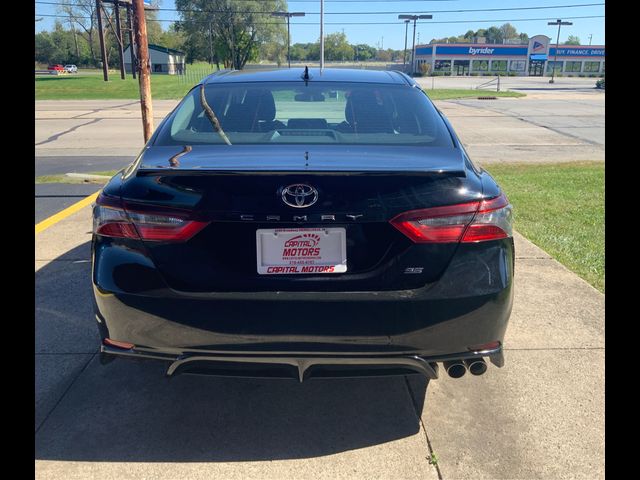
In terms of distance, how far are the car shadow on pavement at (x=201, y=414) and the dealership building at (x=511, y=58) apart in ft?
289

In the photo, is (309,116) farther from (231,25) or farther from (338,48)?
(338,48)

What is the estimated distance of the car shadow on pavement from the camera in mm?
2602

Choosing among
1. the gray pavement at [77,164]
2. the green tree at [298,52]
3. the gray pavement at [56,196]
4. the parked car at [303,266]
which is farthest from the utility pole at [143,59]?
the green tree at [298,52]

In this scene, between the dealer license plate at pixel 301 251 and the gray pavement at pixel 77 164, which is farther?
the gray pavement at pixel 77 164

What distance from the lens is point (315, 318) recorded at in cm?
227

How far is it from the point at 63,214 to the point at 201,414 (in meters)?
4.67

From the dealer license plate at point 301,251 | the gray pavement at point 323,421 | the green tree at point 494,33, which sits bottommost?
the gray pavement at point 323,421

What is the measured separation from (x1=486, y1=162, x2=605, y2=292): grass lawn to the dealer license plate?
3.07m

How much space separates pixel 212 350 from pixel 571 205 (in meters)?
6.09

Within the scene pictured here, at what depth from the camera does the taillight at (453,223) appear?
227cm

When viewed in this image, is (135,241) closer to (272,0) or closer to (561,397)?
(561,397)

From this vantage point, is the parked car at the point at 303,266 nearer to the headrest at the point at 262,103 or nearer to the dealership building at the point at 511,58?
the headrest at the point at 262,103

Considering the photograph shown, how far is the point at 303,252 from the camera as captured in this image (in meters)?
2.26
